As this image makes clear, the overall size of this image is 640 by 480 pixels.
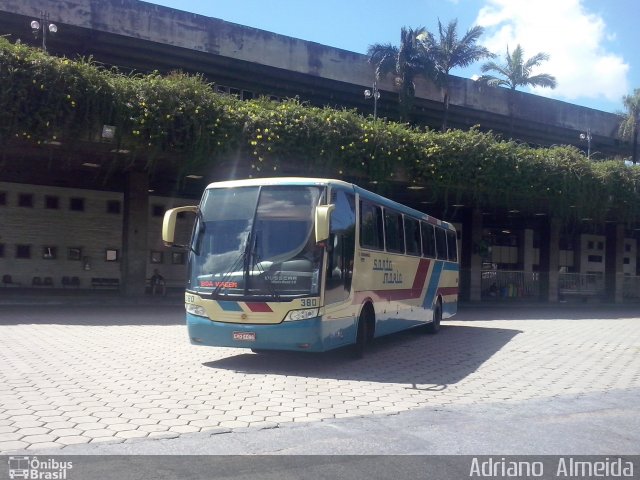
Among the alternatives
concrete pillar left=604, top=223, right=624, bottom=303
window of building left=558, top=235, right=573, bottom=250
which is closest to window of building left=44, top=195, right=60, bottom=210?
concrete pillar left=604, top=223, right=624, bottom=303

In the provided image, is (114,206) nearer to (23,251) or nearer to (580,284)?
(23,251)

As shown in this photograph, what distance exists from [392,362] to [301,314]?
9.91 feet

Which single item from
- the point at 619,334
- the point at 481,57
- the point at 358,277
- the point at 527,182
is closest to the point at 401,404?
the point at 358,277

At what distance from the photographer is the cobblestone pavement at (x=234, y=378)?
7863 millimetres

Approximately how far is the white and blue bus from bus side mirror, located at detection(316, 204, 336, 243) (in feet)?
0.05

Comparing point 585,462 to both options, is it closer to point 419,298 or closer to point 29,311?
point 419,298

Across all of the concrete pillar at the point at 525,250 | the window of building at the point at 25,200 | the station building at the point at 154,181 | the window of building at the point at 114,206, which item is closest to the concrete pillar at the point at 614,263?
the station building at the point at 154,181

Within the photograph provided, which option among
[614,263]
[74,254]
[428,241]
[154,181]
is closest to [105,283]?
[74,254]

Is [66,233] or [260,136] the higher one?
[260,136]

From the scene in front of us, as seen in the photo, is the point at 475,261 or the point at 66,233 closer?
the point at 66,233

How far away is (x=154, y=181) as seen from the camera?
30.5 m

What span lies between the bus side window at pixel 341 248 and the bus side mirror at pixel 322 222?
869 millimetres

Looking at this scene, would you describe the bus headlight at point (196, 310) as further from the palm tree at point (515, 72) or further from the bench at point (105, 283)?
the palm tree at point (515, 72)

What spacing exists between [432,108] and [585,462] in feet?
124
